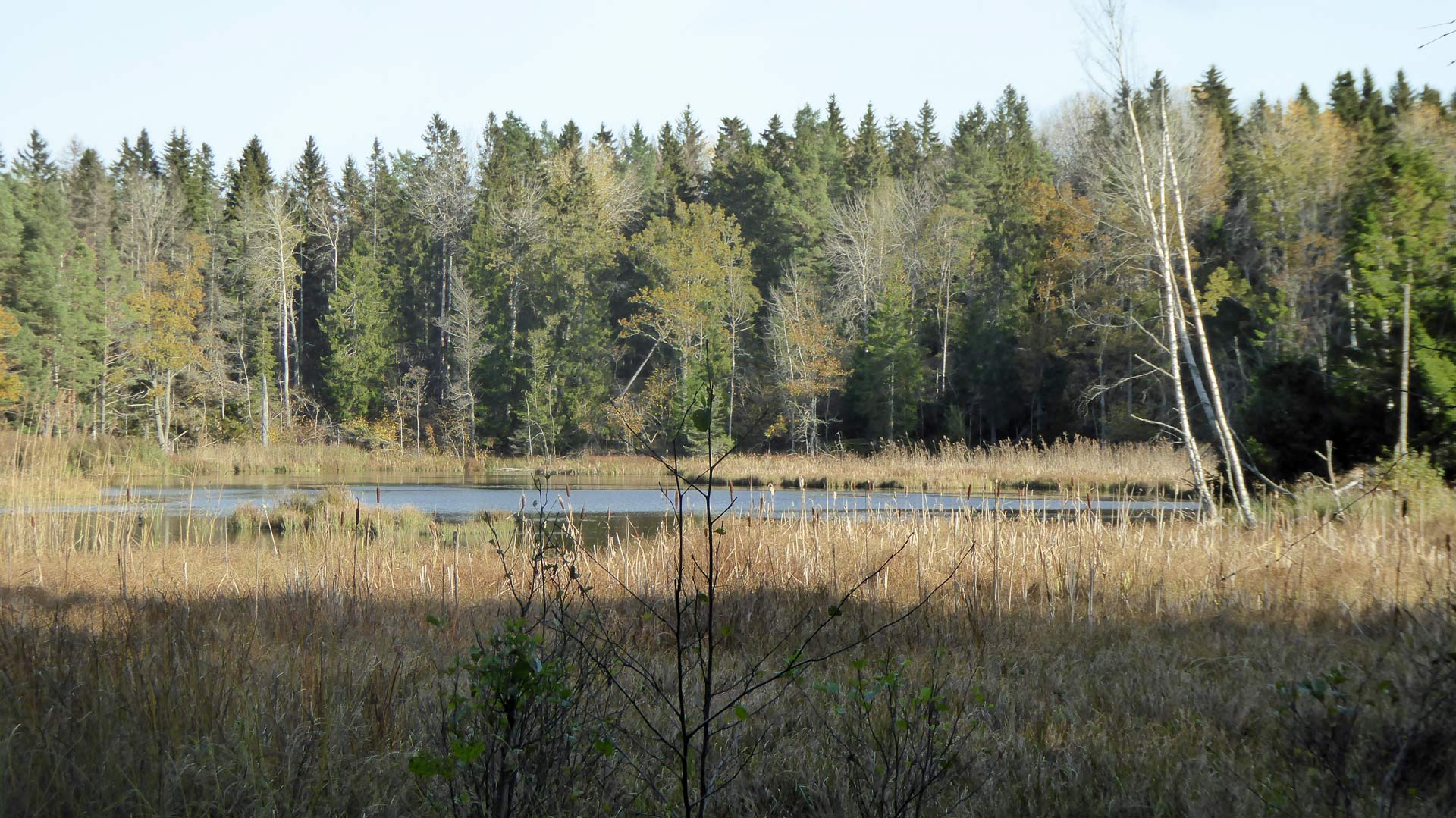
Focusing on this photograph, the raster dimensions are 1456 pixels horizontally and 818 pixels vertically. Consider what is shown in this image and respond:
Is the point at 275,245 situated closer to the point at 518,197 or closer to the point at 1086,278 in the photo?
the point at 518,197

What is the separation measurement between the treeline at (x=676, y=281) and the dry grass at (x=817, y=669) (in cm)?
1839

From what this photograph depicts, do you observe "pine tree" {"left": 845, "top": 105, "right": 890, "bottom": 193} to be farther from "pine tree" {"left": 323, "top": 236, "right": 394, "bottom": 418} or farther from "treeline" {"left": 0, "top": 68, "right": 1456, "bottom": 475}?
"pine tree" {"left": 323, "top": 236, "right": 394, "bottom": 418}

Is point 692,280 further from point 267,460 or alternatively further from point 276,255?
point 276,255

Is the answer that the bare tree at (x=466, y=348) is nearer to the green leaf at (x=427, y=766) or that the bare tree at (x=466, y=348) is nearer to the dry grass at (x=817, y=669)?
the dry grass at (x=817, y=669)

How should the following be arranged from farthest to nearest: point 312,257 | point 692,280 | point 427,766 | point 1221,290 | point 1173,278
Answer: point 312,257, point 692,280, point 1221,290, point 1173,278, point 427,766

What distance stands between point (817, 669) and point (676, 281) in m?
33.1

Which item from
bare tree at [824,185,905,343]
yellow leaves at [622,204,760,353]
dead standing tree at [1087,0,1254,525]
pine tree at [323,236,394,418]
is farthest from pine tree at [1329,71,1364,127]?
pine tree at [323,236,394,418]

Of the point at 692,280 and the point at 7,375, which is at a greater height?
the point at 692,280

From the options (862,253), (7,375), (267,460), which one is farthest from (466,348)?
(862,253)

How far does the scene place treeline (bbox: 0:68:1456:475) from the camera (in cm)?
3256

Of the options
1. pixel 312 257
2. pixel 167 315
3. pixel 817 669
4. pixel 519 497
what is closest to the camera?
pixel 817 669

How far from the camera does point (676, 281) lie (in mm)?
37625

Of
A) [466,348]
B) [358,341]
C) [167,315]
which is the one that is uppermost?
[167,315]

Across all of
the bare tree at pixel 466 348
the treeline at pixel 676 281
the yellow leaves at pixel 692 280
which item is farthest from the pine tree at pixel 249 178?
the yellow leaves at pixel 692 280
